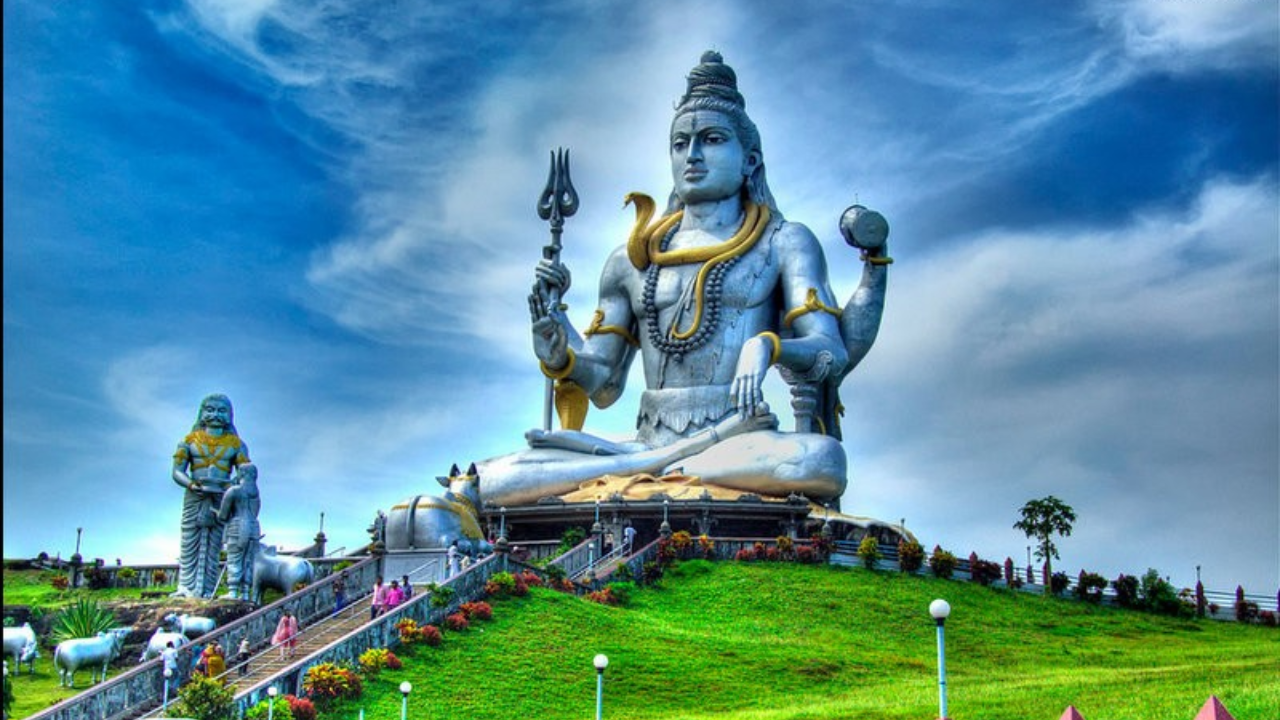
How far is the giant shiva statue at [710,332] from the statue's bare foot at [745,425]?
0.03 m

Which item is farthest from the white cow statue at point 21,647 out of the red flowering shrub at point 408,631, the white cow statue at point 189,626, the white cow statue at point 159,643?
the red flowering shrub at point 408,631

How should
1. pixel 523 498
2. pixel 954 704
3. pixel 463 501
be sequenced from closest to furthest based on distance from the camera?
pixel 954 704 → pixel 463 501 → pixel 523 498

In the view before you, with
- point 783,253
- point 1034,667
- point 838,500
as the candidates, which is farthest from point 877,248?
point 1034,667

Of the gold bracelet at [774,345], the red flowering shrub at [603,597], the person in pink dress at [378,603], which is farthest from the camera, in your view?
the gold bracelet at [774,345]

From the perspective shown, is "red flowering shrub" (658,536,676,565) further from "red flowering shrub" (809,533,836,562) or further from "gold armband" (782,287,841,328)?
"gold armband" (782,287,841,328)

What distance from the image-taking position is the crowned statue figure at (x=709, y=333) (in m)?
30.2

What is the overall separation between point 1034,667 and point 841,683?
3449 mm

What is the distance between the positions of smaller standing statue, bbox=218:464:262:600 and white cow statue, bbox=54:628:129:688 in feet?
9.60

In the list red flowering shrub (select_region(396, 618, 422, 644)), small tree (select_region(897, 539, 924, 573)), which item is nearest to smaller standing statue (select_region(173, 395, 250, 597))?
red flowering shrub (select_region(396, 618, 422, 644))

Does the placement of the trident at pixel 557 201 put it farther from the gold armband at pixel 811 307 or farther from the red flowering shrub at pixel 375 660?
the red flowering shrub at pixel 375 660

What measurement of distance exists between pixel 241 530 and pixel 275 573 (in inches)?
35.0

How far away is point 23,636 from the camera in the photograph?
21.9 metres

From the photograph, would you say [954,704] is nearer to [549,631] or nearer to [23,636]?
[549,631]

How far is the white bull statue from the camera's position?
960 inches
